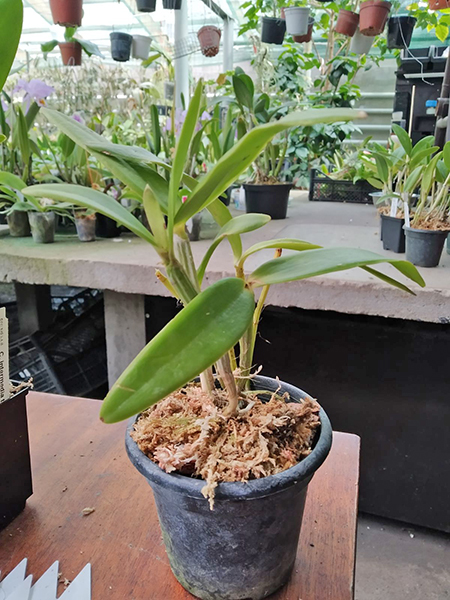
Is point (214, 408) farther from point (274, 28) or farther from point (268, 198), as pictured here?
point (274, 28)

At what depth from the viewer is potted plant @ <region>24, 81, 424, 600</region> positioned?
0.30m

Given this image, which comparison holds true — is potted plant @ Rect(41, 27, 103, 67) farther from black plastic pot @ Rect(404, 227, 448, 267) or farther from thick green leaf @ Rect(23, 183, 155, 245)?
thick green leaf @ Rect(23, 183, 155, 245)

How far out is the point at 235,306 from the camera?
318 mm

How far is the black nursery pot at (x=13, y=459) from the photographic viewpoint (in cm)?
53

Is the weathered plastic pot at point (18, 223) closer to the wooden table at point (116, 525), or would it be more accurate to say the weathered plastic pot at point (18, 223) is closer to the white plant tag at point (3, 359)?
the wooden table at point (116, 525)

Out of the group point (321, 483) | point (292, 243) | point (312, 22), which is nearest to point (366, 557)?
point (321, 483)

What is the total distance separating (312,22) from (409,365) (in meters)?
2.83

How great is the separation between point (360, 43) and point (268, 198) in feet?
5.01

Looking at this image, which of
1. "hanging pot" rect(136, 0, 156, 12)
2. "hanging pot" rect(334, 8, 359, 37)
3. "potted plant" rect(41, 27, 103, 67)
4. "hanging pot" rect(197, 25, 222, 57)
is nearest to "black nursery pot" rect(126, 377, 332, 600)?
"potted plant" rect(41, 27, 103, 67)

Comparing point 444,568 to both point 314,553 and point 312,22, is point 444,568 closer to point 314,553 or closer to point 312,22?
point 314,553

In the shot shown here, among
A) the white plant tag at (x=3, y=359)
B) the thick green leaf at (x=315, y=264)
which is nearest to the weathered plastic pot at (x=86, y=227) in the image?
the white plant tag at (x=3, y=359)

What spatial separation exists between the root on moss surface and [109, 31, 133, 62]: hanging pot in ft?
10.3

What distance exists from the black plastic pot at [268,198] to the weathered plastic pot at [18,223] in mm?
859

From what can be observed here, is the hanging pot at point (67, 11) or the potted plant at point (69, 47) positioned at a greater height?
the hanging pot at point (67, 11)
